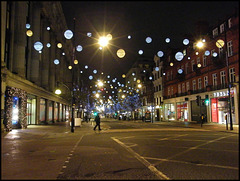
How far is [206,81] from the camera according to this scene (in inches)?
1515

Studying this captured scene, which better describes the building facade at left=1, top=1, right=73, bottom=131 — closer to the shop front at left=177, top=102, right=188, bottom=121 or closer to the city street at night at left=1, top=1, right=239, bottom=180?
the city street at night at left=1, top=1, right=239, bottom=180

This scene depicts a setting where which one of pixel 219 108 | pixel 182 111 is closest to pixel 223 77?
pixel 219 108

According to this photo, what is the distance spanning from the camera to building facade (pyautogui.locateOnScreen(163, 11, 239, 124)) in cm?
3061

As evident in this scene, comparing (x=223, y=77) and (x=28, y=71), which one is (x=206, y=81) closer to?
(x=223, y=77)

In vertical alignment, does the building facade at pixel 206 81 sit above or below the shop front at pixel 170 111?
above

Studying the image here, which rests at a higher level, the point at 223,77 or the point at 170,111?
the point at 223,77

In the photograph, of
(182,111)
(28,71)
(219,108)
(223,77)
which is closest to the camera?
(28,71)

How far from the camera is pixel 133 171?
7234 millimetres

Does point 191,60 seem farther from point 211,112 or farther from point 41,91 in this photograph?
point 41,91

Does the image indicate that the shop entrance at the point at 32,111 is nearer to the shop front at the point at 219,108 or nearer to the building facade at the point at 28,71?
the building facade at the point at 28,71

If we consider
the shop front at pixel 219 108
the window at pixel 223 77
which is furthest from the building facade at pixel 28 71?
the shop front at pixel 219 108

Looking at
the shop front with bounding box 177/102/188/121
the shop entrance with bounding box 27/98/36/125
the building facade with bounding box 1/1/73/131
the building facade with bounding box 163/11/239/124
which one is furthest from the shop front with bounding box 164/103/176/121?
the shop entrance with bounding box 27/98/36/125

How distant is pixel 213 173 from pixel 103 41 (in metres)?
11.8

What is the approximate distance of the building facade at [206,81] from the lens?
30.6m
